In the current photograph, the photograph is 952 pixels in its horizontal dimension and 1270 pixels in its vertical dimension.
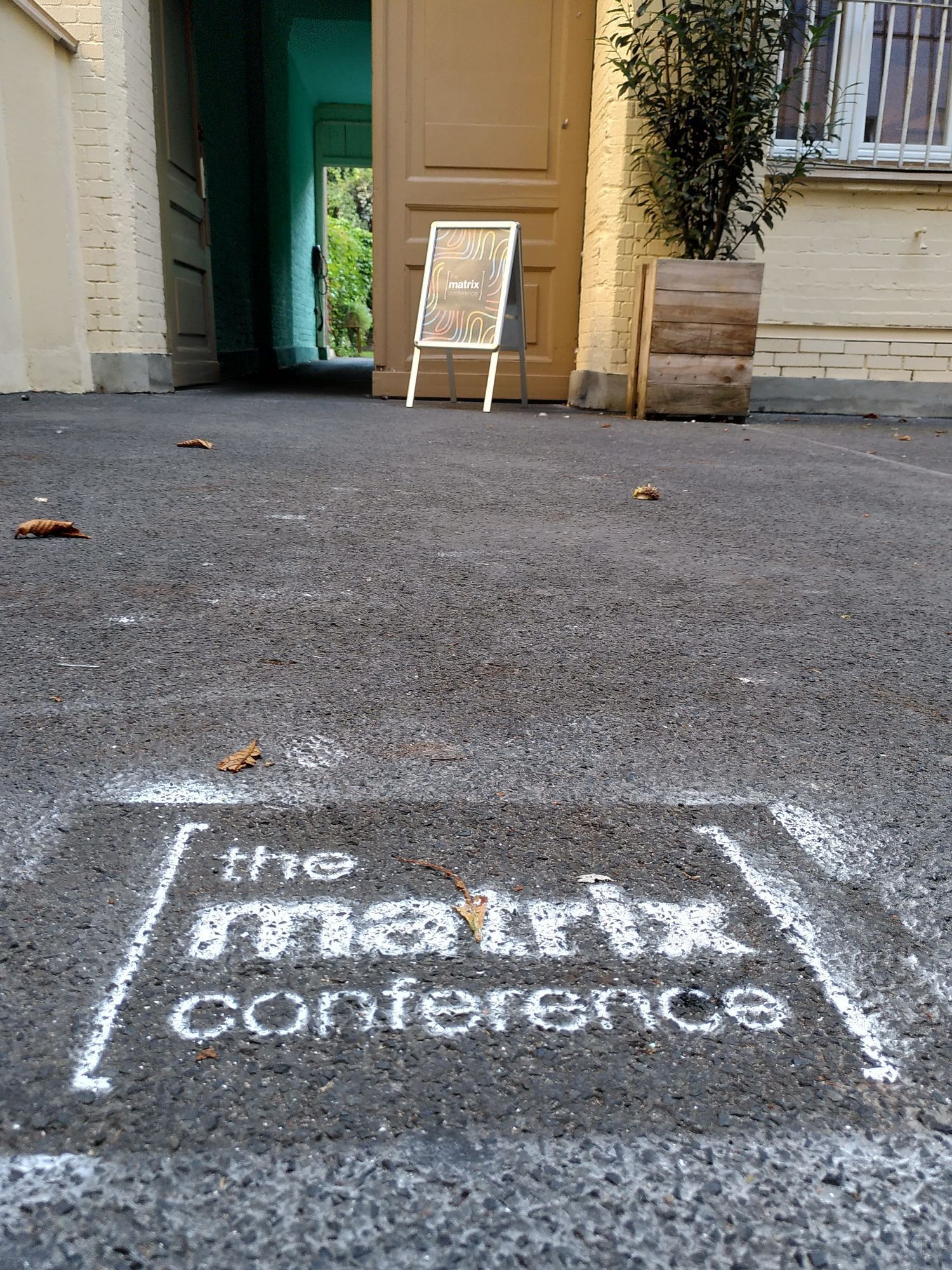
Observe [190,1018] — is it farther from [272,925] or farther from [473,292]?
[473,292]

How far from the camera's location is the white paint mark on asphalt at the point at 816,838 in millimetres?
1056

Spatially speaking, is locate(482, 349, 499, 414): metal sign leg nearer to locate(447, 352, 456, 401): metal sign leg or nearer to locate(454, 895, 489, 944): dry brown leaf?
locate(447, 352, 456, 401): metal sign leg

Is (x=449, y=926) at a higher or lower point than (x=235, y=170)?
lower

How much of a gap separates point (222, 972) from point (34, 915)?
0.21 meters

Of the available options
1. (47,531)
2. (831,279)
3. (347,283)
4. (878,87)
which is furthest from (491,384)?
(347,283)

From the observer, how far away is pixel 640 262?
19.8 ft

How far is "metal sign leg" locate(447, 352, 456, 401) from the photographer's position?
20.9 feet

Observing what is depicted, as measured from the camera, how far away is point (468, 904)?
96cm

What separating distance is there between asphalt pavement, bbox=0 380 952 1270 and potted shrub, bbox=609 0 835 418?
3632mm

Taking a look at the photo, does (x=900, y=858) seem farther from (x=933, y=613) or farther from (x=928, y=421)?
(x=928, y=421)

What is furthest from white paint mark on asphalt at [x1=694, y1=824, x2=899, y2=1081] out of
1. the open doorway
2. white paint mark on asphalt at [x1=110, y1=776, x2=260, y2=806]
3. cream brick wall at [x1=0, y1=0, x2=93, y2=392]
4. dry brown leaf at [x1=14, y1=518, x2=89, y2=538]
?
the open doorway

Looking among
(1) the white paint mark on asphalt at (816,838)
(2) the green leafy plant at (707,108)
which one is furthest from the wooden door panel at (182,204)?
(1) the white paint mark on asphalt at (816,838)

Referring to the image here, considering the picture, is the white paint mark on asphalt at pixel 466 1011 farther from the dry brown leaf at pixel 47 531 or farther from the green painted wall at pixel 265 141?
the green painted wall at pixel 265 141

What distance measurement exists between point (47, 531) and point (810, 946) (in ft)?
6.81
